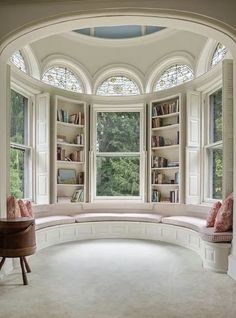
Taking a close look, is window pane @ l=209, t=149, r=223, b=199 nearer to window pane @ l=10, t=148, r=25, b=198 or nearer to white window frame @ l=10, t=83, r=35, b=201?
white window frame @ l=10, t=83, r=35, b=201

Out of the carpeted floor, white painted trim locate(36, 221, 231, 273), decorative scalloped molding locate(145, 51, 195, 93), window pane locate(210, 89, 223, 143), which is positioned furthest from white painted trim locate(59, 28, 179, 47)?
the carpeted floor

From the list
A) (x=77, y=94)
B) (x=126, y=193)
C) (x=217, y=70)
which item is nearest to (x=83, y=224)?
(x=126, y=193)

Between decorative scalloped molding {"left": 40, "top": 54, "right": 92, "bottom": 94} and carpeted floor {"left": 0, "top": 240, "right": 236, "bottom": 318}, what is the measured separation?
3.60 metres

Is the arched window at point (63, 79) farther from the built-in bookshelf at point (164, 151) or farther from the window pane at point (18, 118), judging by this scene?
the built-in bookshelf at point (164, 151)

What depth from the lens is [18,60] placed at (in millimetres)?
5961

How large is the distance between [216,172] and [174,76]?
2226mm

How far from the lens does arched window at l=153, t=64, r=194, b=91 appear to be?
653 cm

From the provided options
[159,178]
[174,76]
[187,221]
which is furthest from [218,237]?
[174,76]

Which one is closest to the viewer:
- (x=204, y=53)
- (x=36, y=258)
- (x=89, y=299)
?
(x=89, y=299)

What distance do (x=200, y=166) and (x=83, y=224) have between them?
250 centimetres

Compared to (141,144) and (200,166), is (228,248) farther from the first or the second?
(141,144)

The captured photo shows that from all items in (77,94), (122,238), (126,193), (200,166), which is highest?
(77,94)

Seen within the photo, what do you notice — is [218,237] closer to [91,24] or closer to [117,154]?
[91,24]

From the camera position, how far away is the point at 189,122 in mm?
6168
